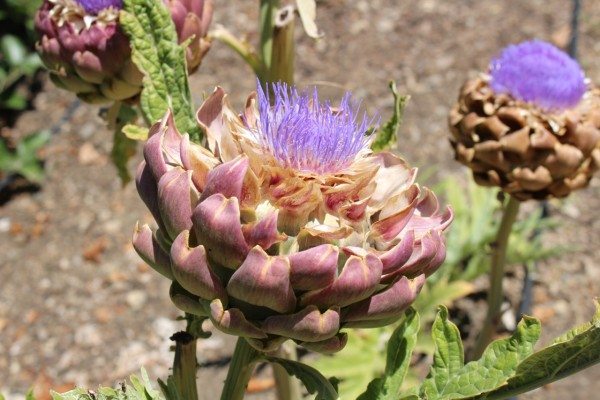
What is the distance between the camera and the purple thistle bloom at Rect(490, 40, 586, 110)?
1.02 metres

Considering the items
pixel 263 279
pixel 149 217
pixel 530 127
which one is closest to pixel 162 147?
pixel 263 279

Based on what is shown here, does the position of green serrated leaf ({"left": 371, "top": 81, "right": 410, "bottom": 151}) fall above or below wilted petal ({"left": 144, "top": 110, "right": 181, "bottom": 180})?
below

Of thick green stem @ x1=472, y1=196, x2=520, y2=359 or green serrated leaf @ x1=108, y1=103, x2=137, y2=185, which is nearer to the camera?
green serrated leaf @ x1=108, y1=103, x2=137, y2=185

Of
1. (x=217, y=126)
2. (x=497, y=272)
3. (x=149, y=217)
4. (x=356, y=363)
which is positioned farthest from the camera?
(x=149, y=217)

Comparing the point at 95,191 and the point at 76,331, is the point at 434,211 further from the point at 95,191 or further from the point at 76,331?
the point at 95,191

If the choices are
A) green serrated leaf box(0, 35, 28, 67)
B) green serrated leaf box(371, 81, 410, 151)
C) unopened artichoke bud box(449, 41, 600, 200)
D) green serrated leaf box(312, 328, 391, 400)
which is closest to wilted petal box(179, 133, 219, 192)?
green serrated leaf box(371, 81, 410, 151)

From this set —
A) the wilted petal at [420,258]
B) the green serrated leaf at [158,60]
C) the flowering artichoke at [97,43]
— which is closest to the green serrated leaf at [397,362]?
the wilted petal at [420,258]

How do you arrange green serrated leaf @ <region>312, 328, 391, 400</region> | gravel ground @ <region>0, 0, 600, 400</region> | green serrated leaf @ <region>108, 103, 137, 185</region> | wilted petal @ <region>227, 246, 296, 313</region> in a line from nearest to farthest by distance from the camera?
wilted petal @ <region>227, 246, 296, 313</region> → green serrated leaf @ <region>108, 103, 137, 185</region> → green serrated leaf @ <region>312, 328, 391, 400</region> → gravel ground @ <region>0, 0, 600, 400</region>

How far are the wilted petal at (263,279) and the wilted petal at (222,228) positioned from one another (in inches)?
0.4

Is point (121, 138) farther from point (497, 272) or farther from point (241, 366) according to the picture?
point (497, 272)

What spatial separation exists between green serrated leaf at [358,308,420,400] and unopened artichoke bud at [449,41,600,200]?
364mm

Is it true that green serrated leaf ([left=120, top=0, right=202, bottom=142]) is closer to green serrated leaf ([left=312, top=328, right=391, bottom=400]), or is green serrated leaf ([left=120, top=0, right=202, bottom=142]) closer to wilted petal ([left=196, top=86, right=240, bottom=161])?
wilted petal ([left=196, top=86, right=240, bottom=161])

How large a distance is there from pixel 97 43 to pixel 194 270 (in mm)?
367

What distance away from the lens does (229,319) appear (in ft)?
1.78
